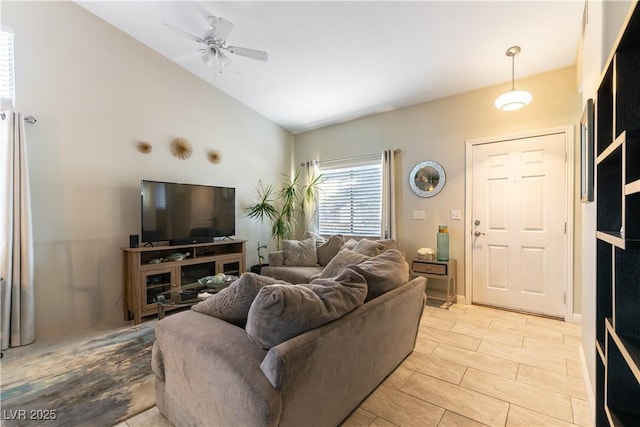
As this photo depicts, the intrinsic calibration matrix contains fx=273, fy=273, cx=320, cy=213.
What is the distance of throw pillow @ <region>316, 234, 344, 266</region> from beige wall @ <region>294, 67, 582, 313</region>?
935 mm

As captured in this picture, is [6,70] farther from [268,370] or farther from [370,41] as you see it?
[268,370]

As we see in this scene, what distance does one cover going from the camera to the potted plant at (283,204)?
472 centimetres

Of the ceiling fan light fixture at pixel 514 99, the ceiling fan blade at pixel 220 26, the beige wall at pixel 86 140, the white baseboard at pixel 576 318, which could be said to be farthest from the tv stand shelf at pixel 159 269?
the white baseboard at pixel 576 318

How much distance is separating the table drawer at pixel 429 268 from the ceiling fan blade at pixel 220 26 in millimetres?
3391

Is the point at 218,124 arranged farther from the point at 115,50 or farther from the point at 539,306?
the point at 539,306

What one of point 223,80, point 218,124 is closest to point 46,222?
point 218,124

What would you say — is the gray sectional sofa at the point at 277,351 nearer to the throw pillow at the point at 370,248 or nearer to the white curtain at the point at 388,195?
the throw pillow at the point at 370,248

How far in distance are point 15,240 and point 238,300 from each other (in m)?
2.60

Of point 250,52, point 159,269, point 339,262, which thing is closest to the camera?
point 339,262

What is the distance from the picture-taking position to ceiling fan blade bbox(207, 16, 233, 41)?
2474mm

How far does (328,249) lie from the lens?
4109 millimetres

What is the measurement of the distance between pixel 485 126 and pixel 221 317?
12.2ft

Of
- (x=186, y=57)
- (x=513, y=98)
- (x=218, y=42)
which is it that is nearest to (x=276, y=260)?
(x=218, y=42)

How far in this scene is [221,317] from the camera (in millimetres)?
1436
